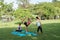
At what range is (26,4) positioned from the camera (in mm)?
69812

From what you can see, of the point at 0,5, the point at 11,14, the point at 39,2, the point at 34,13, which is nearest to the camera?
the point at 0,5

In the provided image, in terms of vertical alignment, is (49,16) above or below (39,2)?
below

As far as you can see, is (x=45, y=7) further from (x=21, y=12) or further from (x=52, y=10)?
(x=21, y=12)

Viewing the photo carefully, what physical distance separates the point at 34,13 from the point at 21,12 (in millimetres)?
8069

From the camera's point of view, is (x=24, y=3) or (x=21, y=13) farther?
(x=24, y=3)

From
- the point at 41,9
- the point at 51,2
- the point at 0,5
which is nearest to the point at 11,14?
the point at 0,5

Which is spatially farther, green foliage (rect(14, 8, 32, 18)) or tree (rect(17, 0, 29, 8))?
tree (rect(17, 0, 29, 8))

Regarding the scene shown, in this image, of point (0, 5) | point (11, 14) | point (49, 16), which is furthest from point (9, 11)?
point (49, 16)

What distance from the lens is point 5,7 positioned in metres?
58.1

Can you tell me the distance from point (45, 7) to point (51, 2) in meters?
7.48

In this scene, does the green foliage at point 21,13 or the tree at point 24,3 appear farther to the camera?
the tree at point 24,3

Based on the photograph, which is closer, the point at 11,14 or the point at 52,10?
the point at 11,14

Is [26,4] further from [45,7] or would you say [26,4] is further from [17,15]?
[17,15]

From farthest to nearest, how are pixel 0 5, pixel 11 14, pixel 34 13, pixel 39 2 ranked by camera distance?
pixel 39 2 → pixel 34 13 → pixel 11 14 → pixel 0 5
